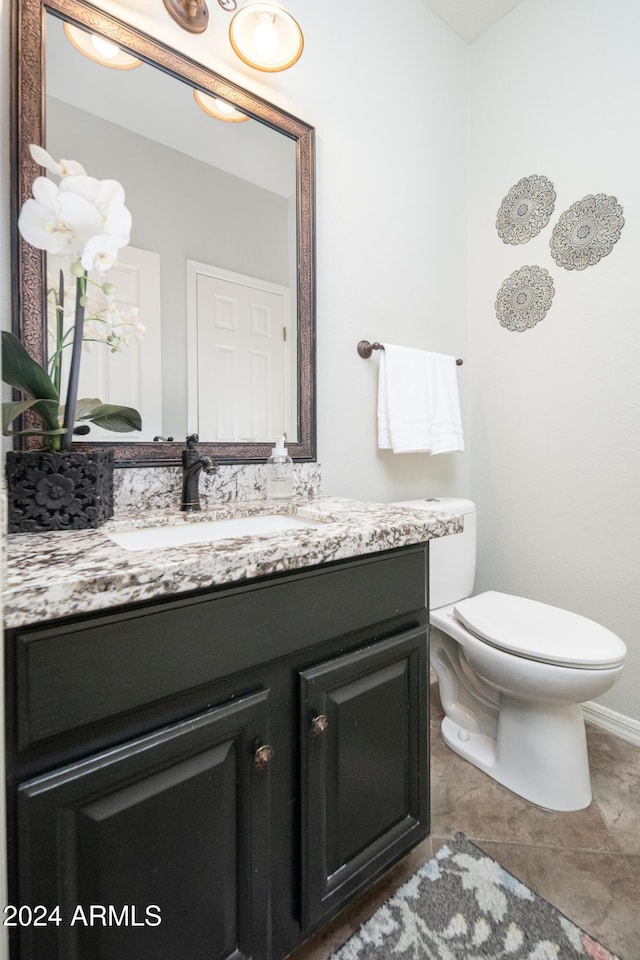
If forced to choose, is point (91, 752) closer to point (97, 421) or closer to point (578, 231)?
point (97, 421)

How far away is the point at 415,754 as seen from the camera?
3.09 feet

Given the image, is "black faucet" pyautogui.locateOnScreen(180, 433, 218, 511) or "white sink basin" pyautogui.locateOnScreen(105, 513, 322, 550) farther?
"black faucet" pyautogui.locateOnScreen(180, 433, 218, 511)

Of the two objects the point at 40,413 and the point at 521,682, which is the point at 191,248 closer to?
the point at 40,413

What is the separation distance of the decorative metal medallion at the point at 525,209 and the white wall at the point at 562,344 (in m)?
0.03

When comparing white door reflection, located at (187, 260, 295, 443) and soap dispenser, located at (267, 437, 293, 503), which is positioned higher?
white door reflection, located at (187, 260, 295, 443)

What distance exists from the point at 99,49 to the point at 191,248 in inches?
17.3

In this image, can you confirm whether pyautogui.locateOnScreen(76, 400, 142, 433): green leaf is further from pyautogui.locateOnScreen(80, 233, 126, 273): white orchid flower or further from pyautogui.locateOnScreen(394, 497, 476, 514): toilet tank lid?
pyautogui.locateOnScreen(394, 497, 476, 514): toilet tank lid

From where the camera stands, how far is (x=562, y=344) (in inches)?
64.5

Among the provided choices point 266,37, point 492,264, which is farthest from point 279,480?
point 492,264

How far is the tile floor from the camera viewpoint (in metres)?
0.94

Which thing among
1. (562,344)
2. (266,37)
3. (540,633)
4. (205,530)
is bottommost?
(540,633)

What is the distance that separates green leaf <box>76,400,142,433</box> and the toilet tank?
0.90 m

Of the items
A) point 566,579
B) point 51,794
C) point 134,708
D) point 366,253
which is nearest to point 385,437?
point 366,253

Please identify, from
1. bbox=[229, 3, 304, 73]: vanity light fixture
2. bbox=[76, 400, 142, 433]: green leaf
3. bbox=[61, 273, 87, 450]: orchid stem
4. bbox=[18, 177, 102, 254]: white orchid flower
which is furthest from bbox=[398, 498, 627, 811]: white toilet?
bbox=[229, 3, 304, 73]: vanity light fixture
